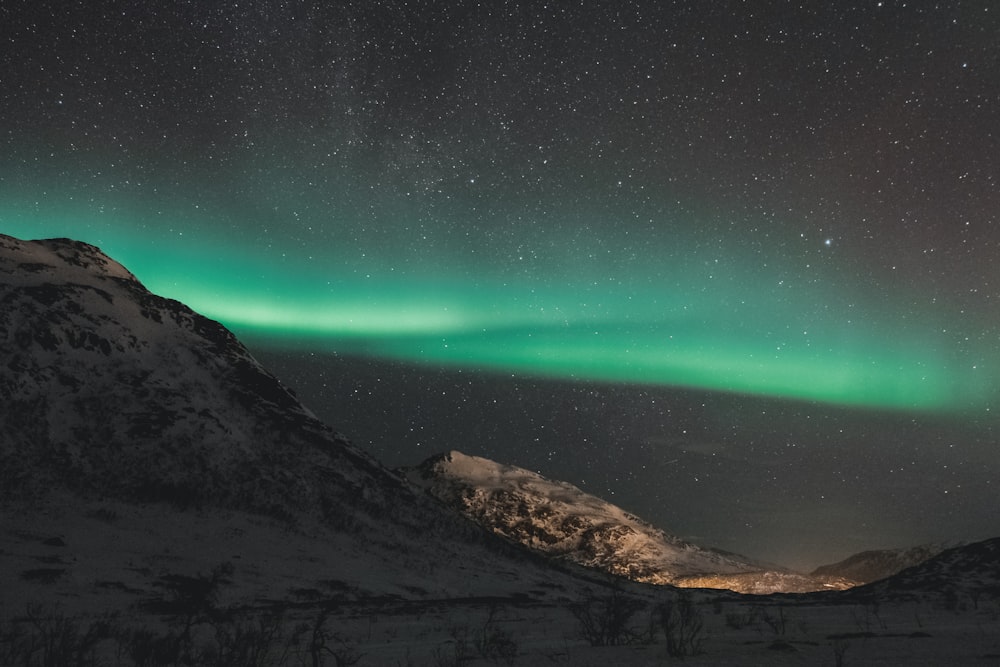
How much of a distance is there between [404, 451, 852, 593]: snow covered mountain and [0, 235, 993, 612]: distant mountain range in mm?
40247

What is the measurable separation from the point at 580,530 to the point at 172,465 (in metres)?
105

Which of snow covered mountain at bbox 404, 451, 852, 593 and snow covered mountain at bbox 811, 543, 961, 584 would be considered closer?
snow covered mountain at bbox 404, 451, 852, 593

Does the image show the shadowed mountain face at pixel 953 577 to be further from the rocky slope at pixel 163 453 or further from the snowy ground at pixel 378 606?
the rocky slope at pixel 163 453

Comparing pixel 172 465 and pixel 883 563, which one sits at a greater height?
pixel 172 465

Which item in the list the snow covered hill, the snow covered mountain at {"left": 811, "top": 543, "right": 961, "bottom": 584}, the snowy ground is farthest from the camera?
the snow covered mountain at {"left": 811, "top": 543, "right": 961, "bottom": 584}

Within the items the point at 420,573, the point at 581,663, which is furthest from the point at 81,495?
the point at 581,663

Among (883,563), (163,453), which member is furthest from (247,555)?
(883,563)

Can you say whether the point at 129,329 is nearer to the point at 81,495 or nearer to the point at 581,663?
the point at 81,495

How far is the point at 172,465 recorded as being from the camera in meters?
53.3

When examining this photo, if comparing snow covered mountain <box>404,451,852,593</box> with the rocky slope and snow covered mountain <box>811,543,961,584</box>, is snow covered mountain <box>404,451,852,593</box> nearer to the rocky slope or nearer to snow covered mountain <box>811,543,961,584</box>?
snow covered mountain <box>811,543,961,584</box>

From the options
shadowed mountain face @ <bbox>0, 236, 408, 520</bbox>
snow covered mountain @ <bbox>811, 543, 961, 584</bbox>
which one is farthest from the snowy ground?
snow covered mountain @ <bbox>811, 543, 961, 584</bbox>

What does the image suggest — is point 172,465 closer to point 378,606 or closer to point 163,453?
point 163,453

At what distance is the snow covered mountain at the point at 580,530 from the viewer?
113062mm

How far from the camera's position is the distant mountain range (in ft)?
126
